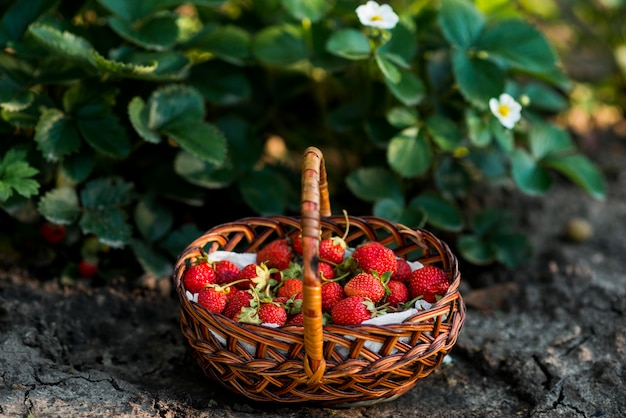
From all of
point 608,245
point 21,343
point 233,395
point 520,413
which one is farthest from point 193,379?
point 608,245

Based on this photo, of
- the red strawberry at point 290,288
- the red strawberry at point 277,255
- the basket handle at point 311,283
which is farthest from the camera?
the red strawberry at point 277,255

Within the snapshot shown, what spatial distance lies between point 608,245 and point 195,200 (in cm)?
145

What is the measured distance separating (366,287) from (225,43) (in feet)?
3.62

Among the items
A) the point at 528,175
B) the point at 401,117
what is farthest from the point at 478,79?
the point at 528,175

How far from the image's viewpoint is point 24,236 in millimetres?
2203

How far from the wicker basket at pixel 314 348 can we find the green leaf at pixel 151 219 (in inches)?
22.6

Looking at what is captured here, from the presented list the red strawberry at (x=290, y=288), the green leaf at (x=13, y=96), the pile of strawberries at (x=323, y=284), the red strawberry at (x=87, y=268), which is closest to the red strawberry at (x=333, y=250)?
the pile of strawberries at (x=323, y=284)

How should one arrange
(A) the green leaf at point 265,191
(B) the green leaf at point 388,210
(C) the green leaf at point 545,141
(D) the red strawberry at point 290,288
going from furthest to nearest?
(C) the green leaf at point 545,141
(A) the green leaf at point 265,191
(B) the green leaf at point 388,210
(D) the red strawberry at point 290,288

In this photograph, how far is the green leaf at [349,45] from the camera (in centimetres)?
210

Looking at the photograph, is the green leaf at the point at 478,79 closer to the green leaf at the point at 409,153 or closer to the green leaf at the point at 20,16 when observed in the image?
the green leaf at the point at 409,153

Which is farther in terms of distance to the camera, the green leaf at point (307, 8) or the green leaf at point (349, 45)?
the green leaf at point (307, 8)

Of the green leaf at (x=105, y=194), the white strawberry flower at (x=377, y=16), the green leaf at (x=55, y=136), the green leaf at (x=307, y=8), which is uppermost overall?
the white strawberry flower at (x=377, y=16)

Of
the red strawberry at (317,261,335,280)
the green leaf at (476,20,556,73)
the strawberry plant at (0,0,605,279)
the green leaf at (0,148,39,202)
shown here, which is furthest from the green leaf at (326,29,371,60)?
the green leaf at (0,148,39,202)

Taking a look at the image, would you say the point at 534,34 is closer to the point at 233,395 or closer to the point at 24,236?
the point at 233,395
